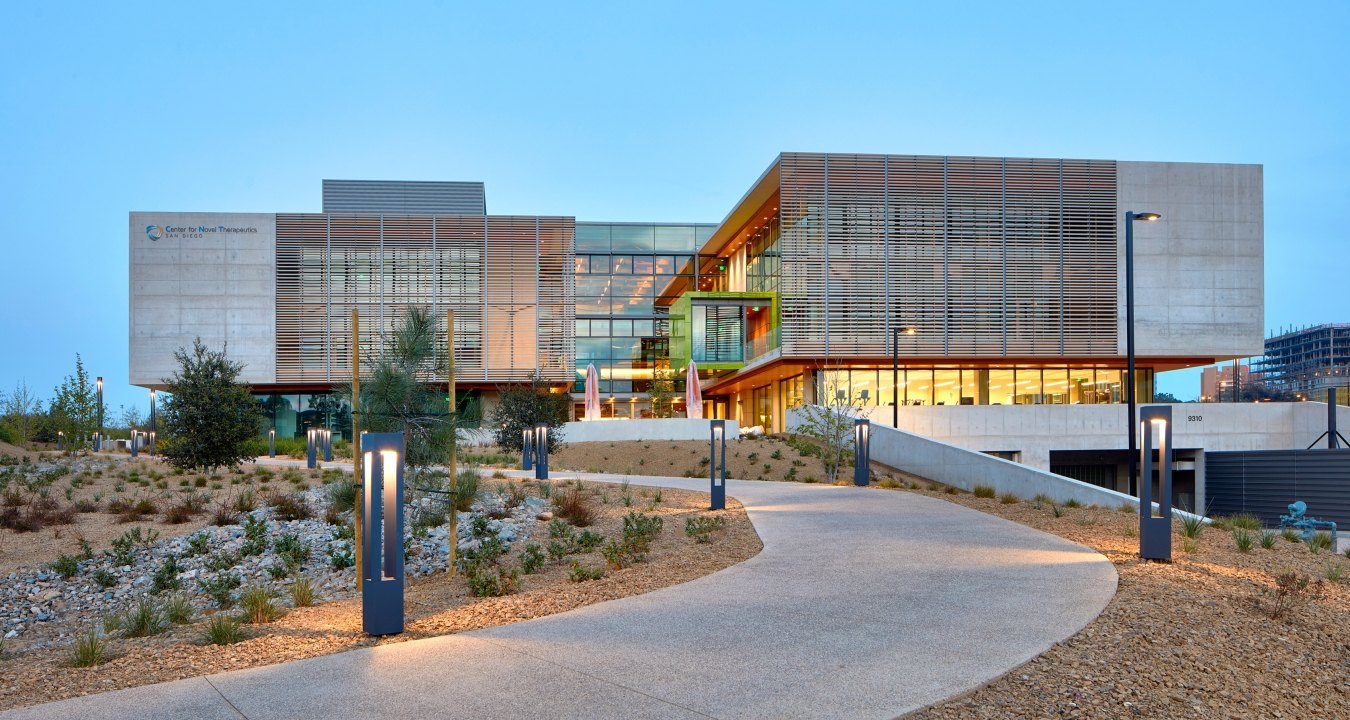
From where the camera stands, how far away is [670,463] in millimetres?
35312

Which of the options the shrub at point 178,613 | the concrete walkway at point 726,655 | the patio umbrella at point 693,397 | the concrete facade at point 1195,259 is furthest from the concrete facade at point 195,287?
the concrete walkway at point 726,655

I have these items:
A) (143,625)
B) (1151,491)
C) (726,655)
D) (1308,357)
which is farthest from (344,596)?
(1308,357)

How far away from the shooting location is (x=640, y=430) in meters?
41.7

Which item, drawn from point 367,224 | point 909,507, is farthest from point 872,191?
point 909,507

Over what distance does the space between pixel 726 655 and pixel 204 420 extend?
23312 mm

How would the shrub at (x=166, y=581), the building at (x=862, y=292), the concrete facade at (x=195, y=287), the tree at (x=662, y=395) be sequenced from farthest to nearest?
the concrete facade at (x=195, y=287), the tree at (x=662, y=395), the building at (x=862, y=292), the shrub at (x=166, y=581)

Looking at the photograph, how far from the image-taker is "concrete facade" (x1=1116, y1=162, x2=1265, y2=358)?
159 ft

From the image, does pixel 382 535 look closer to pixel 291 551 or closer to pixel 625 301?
pixel 291 551

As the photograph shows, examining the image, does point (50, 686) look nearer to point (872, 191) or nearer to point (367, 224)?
point (872, 191)

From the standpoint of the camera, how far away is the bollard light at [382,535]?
8.04 meters

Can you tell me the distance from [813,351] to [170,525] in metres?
32.0

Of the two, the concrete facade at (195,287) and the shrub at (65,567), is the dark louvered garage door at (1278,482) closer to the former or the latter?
the shrub at (65,567)

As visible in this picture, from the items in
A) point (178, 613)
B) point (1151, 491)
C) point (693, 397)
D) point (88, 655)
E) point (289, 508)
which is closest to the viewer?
point (88, 655)

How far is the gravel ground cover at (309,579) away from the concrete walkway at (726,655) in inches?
30.9
